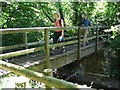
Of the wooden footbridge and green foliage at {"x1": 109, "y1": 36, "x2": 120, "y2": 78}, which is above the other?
the wooden footbridge

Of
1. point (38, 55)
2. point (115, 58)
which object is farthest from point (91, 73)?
point (38, 55)

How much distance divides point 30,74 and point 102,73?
425 inches

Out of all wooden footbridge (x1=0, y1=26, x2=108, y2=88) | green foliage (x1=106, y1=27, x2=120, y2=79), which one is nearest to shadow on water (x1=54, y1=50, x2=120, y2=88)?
green foliage (x1=106, y1=27, x2=120, y2=79)

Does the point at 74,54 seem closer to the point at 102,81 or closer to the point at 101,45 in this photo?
the point at 102,81

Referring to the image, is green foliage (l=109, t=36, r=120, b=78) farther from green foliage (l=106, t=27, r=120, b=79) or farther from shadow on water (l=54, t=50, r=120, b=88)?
shadow on water (l=54, t=50, r=120, b=88)

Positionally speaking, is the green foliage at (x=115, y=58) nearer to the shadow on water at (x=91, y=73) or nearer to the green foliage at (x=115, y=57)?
the green foliage at (x=115, y=57)

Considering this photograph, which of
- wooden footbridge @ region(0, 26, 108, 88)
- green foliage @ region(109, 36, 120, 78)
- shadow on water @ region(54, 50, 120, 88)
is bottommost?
shadow on water @ region(54, 50, 120, 88)

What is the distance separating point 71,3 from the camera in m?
17.7

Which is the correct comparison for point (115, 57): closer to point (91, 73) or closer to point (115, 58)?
point (115, 58)

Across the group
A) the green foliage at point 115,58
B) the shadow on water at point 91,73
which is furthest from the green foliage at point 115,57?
the shadow on water at point 91,73

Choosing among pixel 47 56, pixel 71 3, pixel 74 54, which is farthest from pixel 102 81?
pixel 71 3

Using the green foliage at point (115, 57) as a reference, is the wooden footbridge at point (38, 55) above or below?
above

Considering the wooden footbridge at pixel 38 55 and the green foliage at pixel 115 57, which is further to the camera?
the green foliage at pixel 115 57

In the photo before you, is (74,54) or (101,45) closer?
(74,54)
